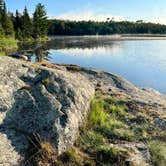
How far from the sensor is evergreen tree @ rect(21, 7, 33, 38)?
264ft

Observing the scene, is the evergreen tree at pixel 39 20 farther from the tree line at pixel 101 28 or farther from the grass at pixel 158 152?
the grass at pixel 158 152

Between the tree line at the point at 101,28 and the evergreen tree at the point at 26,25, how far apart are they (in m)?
55.6

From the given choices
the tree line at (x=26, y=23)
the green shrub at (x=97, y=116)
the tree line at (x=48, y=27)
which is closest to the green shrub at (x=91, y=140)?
the green shrub at (x=97, y=116)

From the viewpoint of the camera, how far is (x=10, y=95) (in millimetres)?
7746

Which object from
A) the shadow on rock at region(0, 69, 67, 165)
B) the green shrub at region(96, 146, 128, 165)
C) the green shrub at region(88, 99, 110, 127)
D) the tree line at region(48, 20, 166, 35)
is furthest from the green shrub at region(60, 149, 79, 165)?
the tree line at region(48, 20, 166, 35)

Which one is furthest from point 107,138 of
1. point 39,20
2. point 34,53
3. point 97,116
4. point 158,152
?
point 39,20

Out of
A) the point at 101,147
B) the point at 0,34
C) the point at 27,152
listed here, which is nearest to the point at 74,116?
the point at 101,147

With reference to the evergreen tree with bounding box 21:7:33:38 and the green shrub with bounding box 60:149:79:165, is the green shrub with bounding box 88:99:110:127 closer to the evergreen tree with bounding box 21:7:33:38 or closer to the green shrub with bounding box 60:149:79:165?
the green shrub with bounding box 60:149:79:165

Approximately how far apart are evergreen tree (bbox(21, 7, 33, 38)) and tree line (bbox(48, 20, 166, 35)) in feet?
182

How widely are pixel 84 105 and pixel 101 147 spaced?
1.63m

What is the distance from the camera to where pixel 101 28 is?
163 m

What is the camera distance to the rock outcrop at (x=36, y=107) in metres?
7.00

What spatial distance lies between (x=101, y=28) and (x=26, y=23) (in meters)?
86.2

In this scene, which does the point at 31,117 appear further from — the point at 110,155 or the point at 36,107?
the point at 110,155
